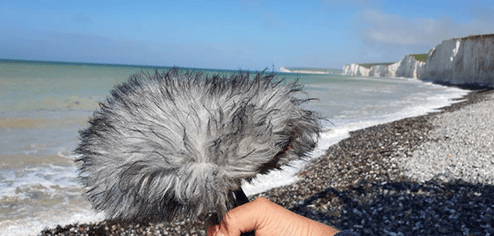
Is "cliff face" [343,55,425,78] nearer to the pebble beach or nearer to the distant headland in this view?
the distant headland

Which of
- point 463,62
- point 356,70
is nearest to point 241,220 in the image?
point 463,62

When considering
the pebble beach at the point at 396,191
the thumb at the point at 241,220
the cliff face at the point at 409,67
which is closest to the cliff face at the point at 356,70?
the cliff face at the point at 409,67

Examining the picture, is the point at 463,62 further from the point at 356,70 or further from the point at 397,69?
the point at 356,70

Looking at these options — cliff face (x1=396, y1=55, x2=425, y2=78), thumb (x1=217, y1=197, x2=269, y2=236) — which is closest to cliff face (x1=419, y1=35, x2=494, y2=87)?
cliff face (x1=396, y1=55, x2=425, y2=78)

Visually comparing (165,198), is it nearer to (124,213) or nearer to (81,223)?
(124,213)

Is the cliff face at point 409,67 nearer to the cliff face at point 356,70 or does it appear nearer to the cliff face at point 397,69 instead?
the cliff face at point 397,69

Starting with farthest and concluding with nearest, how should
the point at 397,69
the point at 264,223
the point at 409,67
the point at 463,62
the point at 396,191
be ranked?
1. the point at 397,69
2. the point at 409,67
3. the point at 463,62
4. the point at 396,191
5. the point at 264,223
